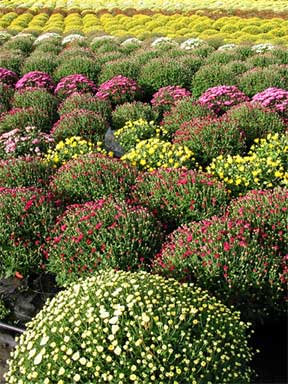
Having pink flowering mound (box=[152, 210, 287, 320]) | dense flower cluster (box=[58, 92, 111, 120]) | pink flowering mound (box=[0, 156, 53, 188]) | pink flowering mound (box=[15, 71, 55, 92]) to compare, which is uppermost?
pink flowering mound (box=[15, 71, 55, 92])

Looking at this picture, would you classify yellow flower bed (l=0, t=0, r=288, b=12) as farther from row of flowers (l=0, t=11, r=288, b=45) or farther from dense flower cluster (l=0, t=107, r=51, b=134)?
dense flower cluster (l=0, t=107, r=51, b=134)

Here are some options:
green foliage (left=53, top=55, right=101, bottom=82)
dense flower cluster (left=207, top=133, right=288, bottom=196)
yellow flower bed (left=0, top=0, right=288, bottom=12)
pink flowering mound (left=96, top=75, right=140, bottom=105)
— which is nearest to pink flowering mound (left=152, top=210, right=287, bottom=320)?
dense flower cluster (left=207, top=133, right=288, bottom=196)

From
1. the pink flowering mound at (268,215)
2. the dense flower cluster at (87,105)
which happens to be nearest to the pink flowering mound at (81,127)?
the dense flower cluster at (87,105)

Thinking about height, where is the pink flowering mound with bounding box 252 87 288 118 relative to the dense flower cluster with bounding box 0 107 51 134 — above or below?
above

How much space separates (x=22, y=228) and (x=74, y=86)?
292 inches

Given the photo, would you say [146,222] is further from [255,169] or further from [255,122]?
[255,122]

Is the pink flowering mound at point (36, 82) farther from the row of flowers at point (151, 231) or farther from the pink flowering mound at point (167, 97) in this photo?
the row of flowers at point (151, 231)

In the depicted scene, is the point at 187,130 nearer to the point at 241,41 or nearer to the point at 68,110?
the point at 68,110

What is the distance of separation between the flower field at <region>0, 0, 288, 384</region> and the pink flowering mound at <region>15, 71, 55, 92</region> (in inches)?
2.4

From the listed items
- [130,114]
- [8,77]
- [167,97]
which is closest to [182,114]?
[130,114]

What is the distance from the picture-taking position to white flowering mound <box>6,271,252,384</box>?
4.09 m

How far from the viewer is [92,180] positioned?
756 centimetres

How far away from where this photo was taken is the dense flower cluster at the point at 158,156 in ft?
28.2

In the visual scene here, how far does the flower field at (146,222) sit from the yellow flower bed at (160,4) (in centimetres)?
2019
